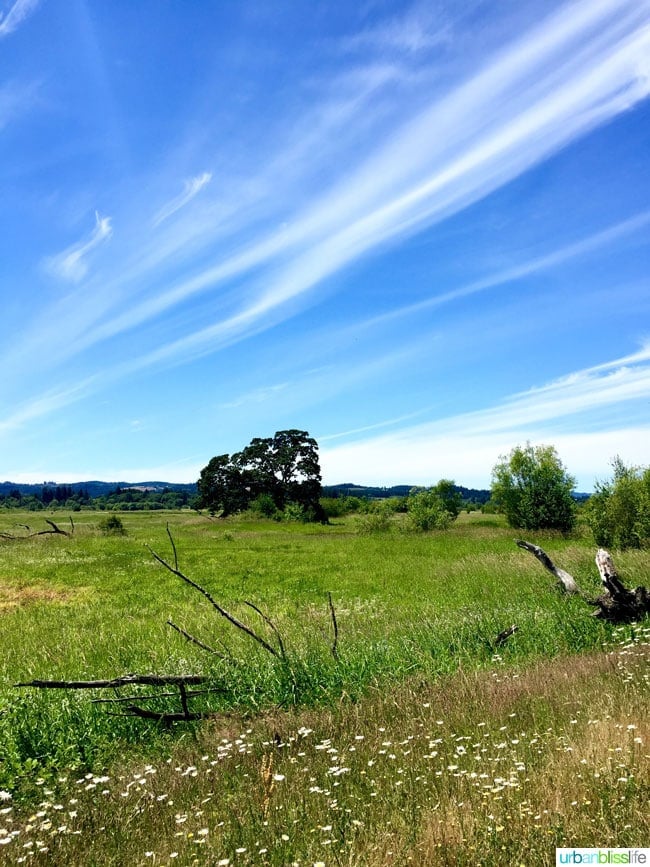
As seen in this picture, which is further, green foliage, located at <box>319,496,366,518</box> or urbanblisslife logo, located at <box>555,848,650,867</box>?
green foliage, located at <box>319,496,366,518</box>

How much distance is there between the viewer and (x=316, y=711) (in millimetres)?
7098

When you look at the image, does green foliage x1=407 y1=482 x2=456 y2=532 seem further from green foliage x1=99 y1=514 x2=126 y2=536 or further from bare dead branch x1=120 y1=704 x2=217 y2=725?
bare dead branch x1=120 y1=704 x2=217 y2=725

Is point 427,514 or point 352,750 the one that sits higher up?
point 352,750

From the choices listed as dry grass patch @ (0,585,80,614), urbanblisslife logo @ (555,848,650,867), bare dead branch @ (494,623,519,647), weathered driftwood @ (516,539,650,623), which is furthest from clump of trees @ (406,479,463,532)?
urbanblisslife logo @ (555,848,650,867)

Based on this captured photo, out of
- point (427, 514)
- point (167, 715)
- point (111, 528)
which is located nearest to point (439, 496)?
point (427, 514)

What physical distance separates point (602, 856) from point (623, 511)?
35.2 meters

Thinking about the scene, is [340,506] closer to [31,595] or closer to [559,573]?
[31,595]

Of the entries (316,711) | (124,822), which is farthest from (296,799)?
(316,711)

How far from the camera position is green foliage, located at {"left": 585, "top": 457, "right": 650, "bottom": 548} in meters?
32.9

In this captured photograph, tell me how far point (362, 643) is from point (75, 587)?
21.2 meters

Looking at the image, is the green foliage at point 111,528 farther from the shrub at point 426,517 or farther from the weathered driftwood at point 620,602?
the weathered driftwood at point 620,602

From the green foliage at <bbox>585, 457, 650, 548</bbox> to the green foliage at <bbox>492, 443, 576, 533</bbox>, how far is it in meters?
13.7

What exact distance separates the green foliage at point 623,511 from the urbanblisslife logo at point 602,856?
3175cm

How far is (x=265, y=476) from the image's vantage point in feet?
306
